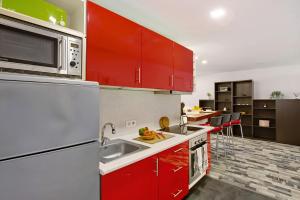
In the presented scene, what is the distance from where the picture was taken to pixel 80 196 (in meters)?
0.88

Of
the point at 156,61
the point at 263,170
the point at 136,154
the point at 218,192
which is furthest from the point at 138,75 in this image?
the point at 263,170

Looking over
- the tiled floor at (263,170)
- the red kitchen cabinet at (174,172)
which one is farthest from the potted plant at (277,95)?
the red kitchen cabinet at (174,172)

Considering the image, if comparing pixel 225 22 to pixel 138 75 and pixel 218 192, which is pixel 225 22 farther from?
pixel 218 192

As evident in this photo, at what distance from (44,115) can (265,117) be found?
6.64 metres

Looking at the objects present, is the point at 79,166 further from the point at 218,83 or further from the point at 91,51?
the point at 218,83

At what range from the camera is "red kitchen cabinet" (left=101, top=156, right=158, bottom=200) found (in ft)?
3.45

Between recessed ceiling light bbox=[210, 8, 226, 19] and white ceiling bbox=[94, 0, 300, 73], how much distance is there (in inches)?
2.1

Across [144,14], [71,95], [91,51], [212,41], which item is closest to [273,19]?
[212,41]

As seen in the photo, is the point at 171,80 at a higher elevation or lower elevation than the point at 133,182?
higher

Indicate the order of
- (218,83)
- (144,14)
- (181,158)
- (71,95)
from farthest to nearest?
1. (218,83)
2. (144,14)
3. (181,158)
4. (71,95)

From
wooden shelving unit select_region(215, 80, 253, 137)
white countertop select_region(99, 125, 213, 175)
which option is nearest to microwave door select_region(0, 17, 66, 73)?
white countertop select_region(99, 125, 213, 175)

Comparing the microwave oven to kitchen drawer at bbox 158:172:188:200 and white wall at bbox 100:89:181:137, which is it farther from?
kitchen drawer at bbox 158:172:188:200

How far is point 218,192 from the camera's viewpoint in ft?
7.22

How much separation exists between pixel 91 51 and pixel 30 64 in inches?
19.4
